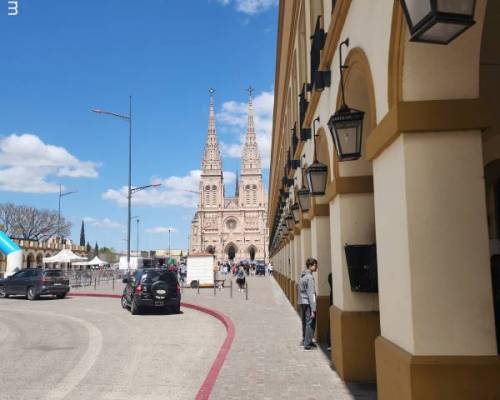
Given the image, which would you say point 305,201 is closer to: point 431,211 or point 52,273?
point 431,211

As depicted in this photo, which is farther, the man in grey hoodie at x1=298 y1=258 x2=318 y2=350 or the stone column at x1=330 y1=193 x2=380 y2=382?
the man in grey hoodie at x1=298 y1=258 x2=318 y2=350

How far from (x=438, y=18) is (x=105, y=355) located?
9290 millimetres

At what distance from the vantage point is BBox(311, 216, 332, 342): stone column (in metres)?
9.94

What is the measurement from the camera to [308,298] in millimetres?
9180

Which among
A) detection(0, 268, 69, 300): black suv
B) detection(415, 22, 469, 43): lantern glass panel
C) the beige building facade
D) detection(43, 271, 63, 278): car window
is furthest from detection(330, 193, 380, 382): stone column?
detection(43, 271, 63, 278): car window

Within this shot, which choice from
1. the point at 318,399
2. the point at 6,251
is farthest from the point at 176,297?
the point at 6,251

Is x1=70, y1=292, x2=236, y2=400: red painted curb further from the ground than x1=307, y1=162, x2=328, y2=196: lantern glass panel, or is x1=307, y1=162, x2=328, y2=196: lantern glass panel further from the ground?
x1=307, y1=162, x2=328, y2=196: lantern glass panel

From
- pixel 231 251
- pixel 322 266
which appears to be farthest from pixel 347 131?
pixel 231 251

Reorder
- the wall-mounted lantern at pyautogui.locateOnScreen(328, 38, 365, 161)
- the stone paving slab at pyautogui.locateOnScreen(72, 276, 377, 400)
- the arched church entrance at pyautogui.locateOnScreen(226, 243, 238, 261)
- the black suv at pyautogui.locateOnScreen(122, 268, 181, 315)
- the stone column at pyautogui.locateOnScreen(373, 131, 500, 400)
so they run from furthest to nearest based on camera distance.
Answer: the arched church entrance at pyautogui.locateOnScreen(226, 243, 238, 261), the black suv at pyautogui.locateOnScreen(122, 268, 181, 315), the stone paving slab at pyautogui.locateOnScreen(72, 276, 377, 400), the wall-mounted lantern at pyautogui.locateOnScreen(328, 38, 365, 161), the stone column at pyautogui.locateOnScreen(373, 131, 500, 400)

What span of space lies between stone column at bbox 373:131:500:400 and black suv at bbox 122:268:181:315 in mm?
14250

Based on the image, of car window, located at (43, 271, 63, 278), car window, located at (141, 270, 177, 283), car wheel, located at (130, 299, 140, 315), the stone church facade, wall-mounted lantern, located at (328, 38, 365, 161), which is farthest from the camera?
the stone church facade

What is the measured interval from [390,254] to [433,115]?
1.37 m

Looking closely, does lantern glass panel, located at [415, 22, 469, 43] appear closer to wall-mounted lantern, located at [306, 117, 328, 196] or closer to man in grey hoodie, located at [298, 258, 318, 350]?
wall-mounted lantern, located at [306, 117, 328, 196]

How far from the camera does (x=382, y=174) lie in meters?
4.90
